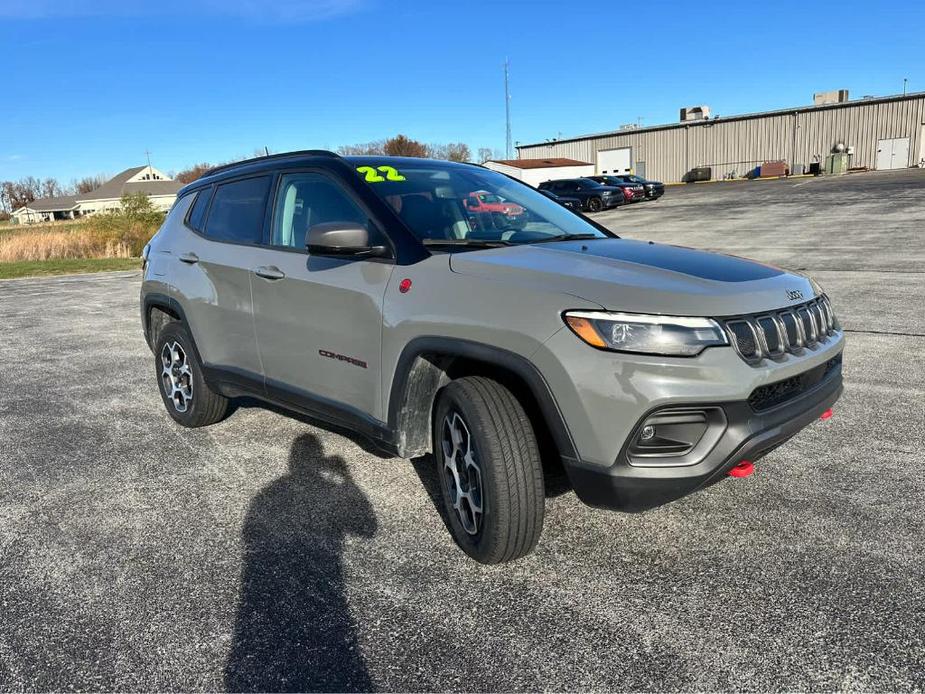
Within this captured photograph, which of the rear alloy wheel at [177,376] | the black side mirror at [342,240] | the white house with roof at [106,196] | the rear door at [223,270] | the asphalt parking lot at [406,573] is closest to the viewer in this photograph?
the asphalt parking lot at [406,573]

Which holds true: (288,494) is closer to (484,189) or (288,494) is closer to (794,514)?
(484,189)

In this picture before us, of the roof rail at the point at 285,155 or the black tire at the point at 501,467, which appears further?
the roof rail at the point at 285,155

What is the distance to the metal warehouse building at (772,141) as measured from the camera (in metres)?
48.1

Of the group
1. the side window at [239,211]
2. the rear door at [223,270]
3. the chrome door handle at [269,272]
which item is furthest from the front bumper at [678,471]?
the side window at [239,211]

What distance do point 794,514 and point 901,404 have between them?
222 cm

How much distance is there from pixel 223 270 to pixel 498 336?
2.25 meters

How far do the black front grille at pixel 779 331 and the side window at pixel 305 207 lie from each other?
5.90 feet

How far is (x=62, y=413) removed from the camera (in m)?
5.50

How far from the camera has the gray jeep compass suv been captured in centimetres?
256

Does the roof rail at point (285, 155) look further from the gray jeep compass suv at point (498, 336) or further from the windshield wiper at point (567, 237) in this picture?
the windshield wiper at point (567, 237)

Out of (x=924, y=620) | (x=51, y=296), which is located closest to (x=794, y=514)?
(x=924, y=620)

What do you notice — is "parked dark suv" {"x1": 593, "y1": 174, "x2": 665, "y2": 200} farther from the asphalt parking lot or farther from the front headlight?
the front headlight

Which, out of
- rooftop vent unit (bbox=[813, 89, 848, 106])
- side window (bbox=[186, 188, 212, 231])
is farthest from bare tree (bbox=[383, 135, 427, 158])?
side window (bbox=[186, 188, 212, 231])

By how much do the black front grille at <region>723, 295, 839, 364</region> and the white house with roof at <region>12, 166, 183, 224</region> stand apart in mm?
89571
